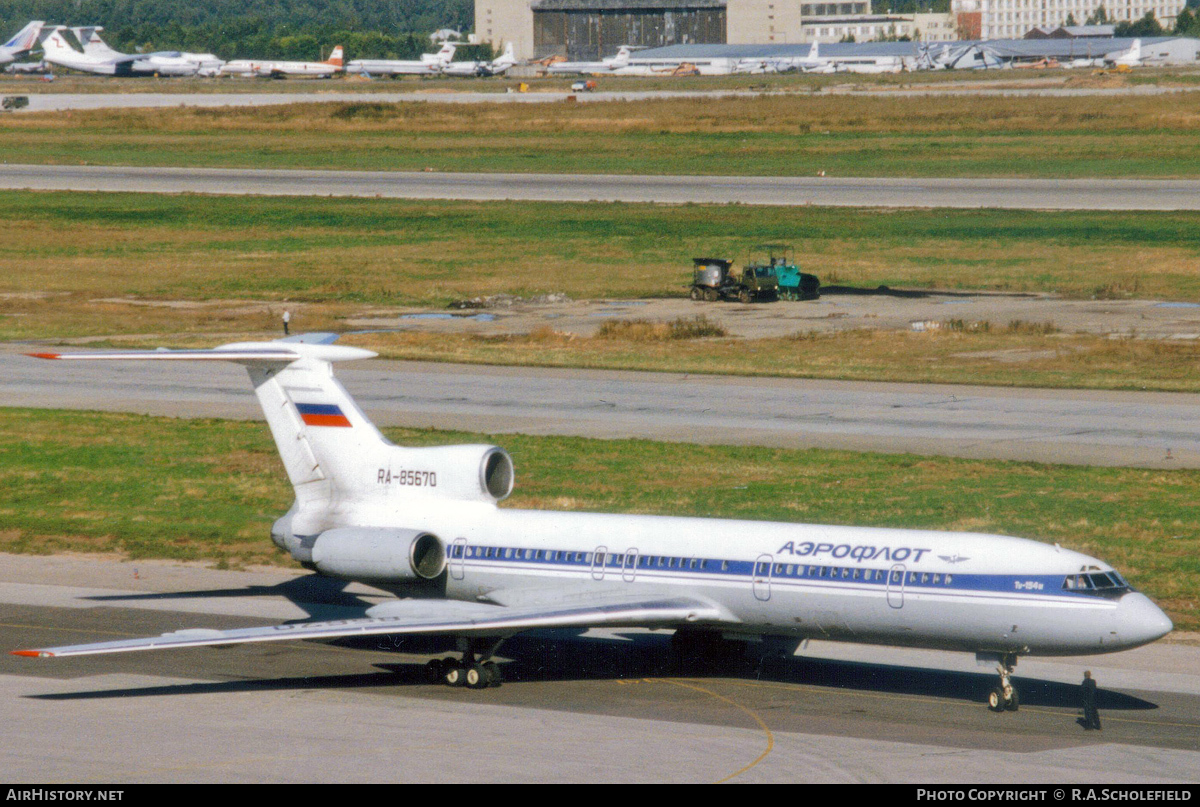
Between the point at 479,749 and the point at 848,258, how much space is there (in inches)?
2768

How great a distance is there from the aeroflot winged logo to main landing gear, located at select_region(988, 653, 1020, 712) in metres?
13.1

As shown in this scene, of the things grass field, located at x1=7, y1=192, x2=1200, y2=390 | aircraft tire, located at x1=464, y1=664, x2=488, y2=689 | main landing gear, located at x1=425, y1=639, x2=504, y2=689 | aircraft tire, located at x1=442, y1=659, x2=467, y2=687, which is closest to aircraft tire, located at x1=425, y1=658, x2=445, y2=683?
main landing gear, located at x1=425, y1=639, x2=504, y2=689

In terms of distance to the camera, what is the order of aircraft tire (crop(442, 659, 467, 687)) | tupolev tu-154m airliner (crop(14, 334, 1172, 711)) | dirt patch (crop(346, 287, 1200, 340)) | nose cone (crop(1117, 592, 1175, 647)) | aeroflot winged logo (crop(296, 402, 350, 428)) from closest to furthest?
nose cone (crop(1117, 592, 1175, 647))
tupolev tu-154m airliner (crop(14, 334, 1172, 711))
aircraft tire (crop(442, 659, 467, 687))
aeroflot winged logo (crop(296, 402, 350, 428))
dirt patch (crop(346, 287, 1200, 340))

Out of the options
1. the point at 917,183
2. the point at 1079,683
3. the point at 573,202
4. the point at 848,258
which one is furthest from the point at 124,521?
the point at 917,183

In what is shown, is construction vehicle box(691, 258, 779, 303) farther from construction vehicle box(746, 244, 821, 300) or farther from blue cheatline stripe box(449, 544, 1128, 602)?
blue cheatline stripe box(449, 544, 1128, 602)

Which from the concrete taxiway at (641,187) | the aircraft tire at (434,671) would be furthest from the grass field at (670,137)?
the aircraft tire at (434,671)

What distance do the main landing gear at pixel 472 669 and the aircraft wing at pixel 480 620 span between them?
71 cm

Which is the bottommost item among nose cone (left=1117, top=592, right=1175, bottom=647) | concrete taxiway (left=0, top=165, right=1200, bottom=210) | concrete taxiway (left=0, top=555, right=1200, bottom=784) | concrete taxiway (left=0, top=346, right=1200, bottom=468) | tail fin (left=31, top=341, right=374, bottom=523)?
concrete taxiway (left=0, top=555, right=1200, bottom=784)

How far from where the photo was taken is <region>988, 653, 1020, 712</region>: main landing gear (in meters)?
26.0

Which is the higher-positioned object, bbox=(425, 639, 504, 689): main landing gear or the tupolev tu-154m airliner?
the tupolev tu-154m airliner

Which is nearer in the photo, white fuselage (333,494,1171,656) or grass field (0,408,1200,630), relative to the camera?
white fuselage (333,494,1171,656)

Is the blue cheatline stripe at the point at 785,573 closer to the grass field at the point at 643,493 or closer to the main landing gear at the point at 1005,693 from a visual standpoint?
the main landing gear at the point at 1005,693

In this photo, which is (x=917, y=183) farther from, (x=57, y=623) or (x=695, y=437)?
(x=57, y=623)

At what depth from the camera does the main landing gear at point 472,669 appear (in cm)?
2803
